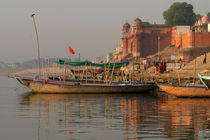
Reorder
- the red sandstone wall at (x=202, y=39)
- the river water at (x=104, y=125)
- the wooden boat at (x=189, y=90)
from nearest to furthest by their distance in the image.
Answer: the river water at (x=104, y=125)
the wooden boat at (x=189, y=90)
the red sandstone wall at (x=202, y=39)

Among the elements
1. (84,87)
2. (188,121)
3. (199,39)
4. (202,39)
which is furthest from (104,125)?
(202,39)

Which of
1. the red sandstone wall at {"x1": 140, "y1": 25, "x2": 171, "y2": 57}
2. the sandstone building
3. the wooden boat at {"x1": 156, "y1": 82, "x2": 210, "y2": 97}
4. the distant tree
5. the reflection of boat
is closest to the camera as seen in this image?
the reflection of boat

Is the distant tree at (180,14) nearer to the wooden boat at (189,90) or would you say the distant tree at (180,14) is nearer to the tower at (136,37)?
the tower at (136,37)

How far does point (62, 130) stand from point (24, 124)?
2.63m

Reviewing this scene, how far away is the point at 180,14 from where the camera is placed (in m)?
113

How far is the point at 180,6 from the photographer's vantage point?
113938 millimetres

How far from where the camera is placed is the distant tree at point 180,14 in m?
113

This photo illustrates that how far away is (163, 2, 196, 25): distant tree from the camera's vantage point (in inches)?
4454

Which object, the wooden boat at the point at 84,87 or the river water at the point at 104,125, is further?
the wooden boat at the point at 84,87

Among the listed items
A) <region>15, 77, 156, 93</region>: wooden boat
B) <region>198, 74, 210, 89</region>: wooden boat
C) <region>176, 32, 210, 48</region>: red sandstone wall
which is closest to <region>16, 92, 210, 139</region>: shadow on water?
<region>198, 74, 210, 89</region>: wooden boat

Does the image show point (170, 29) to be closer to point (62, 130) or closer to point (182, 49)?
point (182, 49)

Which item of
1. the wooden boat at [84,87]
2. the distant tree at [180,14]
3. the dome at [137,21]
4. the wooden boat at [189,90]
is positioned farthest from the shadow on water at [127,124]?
the distant tree at [180,14]

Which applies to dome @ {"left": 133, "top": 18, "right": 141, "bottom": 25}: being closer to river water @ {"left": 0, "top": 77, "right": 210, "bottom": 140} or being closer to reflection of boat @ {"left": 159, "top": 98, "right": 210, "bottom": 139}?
reflection of boat @ {"left": 159, "top": 98, "right": 210, "bottom": 139}

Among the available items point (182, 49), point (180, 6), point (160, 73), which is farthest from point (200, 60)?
point (180, 6)
